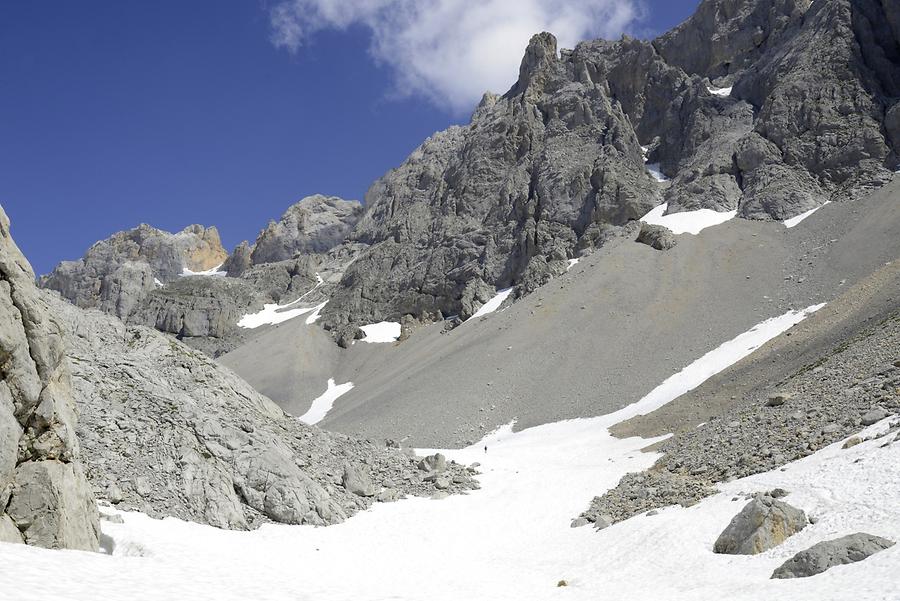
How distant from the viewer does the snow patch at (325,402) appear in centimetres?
7612

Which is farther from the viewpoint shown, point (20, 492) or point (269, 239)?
point (269, 239)

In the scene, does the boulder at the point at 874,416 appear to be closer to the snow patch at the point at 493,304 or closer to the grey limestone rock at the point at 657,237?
the grey limestone rock at the point at 657,237

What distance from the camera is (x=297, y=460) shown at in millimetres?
25438

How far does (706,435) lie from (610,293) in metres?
43.4

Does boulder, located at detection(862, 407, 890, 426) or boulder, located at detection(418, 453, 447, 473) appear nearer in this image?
boulder, located at detection(862, 407, 890, 426)

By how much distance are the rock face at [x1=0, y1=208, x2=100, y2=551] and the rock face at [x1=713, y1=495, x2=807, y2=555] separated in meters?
13.2

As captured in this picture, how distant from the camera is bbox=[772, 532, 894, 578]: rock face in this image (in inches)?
412

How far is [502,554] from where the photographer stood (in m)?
19.9

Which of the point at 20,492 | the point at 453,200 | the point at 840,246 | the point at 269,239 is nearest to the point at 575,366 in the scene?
the point at 840,246

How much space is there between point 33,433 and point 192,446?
9691mm

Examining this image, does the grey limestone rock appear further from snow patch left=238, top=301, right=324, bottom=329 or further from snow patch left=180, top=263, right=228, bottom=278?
snow patch left=180, top=263, right=228, bottom=278

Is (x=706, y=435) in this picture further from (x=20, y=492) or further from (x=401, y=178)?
(x=401, y=178)

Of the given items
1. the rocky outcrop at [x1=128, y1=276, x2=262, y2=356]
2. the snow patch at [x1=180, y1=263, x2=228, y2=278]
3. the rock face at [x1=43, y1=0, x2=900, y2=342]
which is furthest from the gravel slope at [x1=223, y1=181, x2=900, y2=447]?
the snow patch at [x1=180, y1=263, x2=228, y2=278]

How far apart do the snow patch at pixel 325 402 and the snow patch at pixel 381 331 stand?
1128 cm
